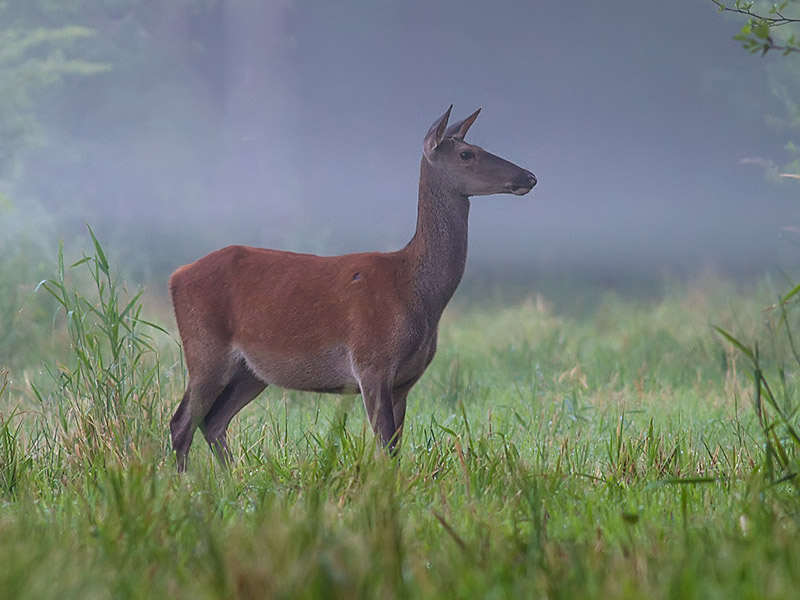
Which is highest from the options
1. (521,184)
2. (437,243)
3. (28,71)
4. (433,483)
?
(28,71)

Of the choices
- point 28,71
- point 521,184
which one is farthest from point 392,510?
point 28,71

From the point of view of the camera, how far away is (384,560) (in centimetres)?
224

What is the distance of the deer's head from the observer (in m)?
4.65

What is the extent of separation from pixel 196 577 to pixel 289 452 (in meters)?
1.97

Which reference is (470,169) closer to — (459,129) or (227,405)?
(459,129)

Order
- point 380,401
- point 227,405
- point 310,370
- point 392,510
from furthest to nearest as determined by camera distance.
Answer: point 227,405 → point 310,370 → point 380,401 → point 392,510

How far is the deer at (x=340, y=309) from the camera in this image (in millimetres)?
4469

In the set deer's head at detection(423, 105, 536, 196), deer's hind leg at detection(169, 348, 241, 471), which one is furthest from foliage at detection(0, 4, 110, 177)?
deer's head at detection(423, 105, 536, 196)

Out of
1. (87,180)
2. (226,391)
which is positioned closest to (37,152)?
(87,180)

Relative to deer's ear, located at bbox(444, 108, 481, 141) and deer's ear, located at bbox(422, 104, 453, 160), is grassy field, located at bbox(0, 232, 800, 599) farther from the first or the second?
deer's ear, located at bbox(444, 108, 481, 141)

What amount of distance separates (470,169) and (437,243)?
0.37 metres

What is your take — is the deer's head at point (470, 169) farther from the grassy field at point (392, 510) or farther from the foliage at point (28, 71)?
the foliage at point (28, 71)

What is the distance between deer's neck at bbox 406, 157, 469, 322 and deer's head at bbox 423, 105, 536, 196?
46 mm

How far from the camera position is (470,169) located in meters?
4.68
